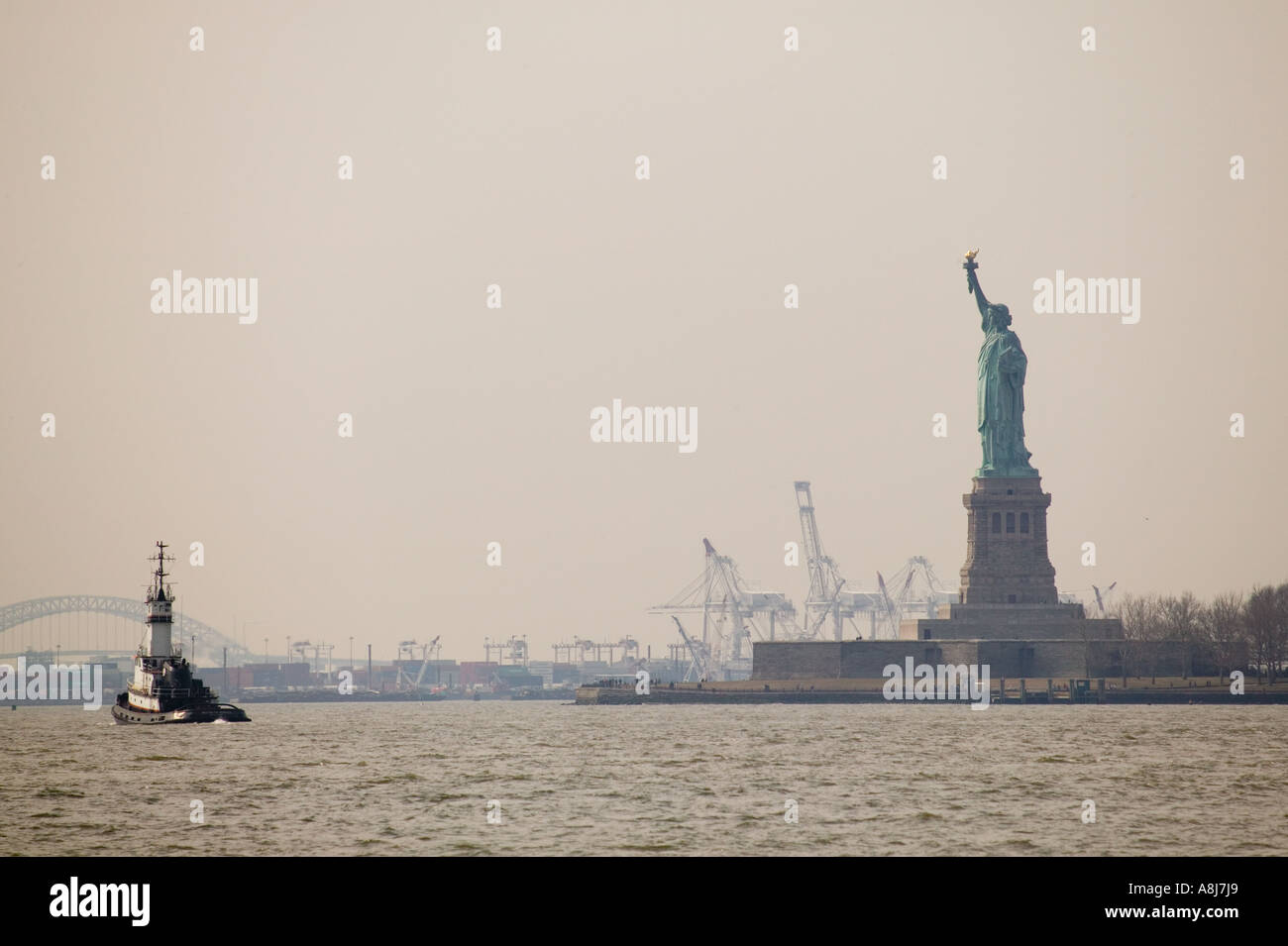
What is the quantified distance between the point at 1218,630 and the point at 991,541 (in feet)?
111

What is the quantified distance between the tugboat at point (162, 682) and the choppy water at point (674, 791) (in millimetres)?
1578

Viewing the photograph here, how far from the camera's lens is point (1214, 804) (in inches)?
2383

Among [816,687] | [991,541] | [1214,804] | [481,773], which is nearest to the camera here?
[1214,804]

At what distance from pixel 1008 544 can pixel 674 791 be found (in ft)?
341

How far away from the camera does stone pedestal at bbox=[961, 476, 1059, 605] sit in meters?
164

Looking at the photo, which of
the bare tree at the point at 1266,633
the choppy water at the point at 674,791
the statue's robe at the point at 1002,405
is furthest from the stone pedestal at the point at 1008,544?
the choppy water at the point at 674,791

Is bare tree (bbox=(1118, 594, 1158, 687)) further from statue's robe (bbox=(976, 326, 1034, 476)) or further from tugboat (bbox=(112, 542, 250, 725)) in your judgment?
tugboat (bbox=(112, 542, 250, 725))

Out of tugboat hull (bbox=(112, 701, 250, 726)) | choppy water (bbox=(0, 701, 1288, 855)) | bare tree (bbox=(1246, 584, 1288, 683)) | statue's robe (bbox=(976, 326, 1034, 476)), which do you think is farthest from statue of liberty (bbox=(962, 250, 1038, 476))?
tugboat hull (bbox=(112, 701, 250, 726))

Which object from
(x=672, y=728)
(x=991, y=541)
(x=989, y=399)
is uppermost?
(x=989, y=399)

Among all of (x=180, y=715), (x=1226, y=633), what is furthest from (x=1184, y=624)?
(x=180, y=715)

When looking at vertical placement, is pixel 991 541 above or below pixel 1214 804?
above
